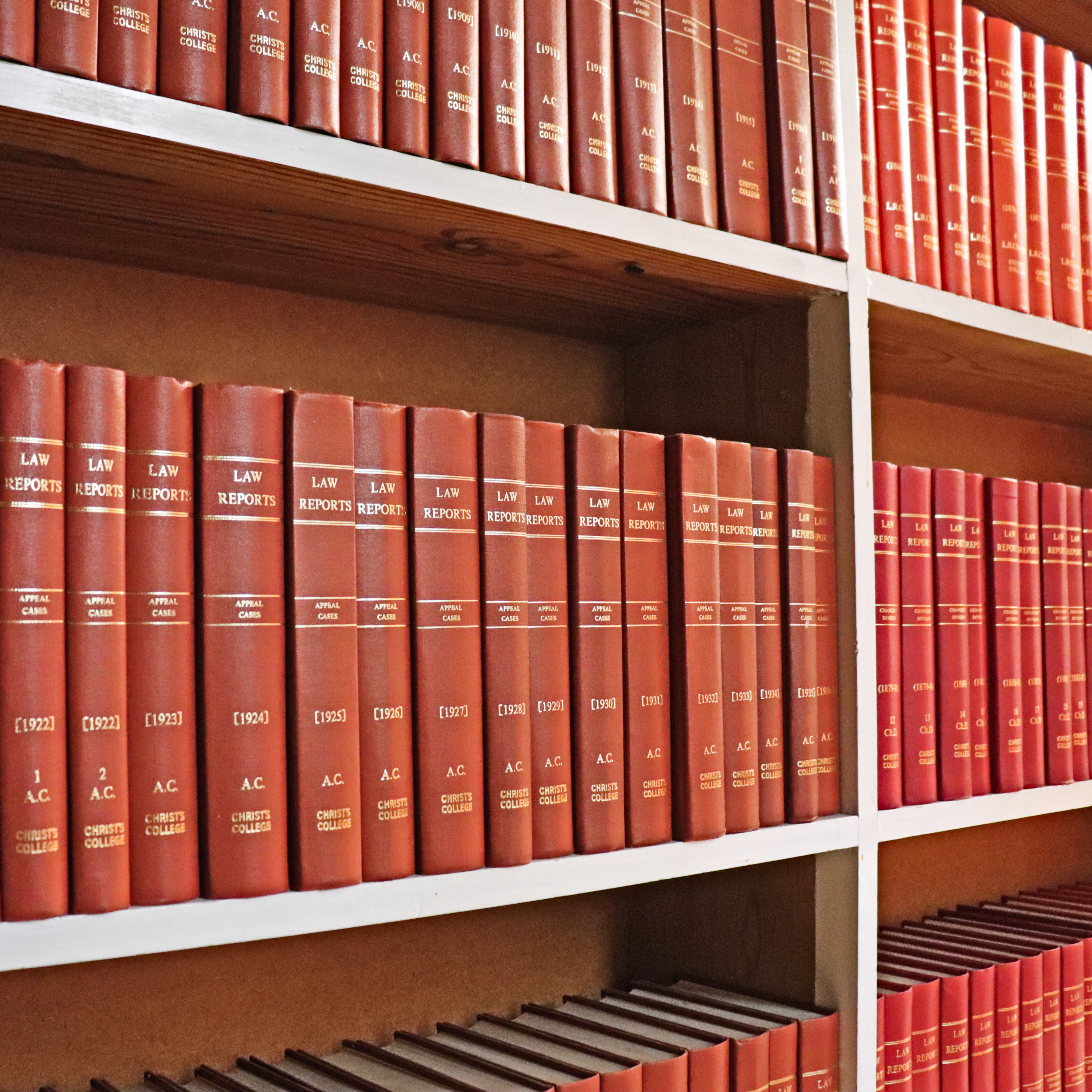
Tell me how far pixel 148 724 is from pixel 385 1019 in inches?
19.6

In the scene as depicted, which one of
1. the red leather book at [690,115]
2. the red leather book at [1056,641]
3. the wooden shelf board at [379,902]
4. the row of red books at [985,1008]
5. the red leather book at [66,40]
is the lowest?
the row of red books at [985,1008]

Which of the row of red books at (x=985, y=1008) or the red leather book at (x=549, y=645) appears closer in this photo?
the red leather book at (x=549, y=645)

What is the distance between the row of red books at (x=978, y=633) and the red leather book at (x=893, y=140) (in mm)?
195

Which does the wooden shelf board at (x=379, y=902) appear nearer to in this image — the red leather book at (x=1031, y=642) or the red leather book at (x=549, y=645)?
the red leather book at (x=549, y=645)

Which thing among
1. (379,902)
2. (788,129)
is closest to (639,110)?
(788,129)


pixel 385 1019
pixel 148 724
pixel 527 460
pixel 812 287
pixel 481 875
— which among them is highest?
pixel 812 287

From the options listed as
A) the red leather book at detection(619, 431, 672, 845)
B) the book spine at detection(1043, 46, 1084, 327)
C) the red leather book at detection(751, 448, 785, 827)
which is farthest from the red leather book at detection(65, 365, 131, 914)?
the book spine at detection(1043, 46, 1084, 327)

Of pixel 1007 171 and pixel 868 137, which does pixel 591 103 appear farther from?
pixel 1007 171

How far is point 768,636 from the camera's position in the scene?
0.98 meters

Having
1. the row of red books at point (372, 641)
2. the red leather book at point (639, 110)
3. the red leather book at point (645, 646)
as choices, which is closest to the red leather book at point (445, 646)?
the row of red books at point (372, 641)

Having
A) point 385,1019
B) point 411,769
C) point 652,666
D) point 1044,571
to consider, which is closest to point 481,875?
point 411,769

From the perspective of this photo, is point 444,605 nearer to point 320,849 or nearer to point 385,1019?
point 320,849

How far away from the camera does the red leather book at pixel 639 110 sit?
91 centimetres

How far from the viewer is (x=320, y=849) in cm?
73
